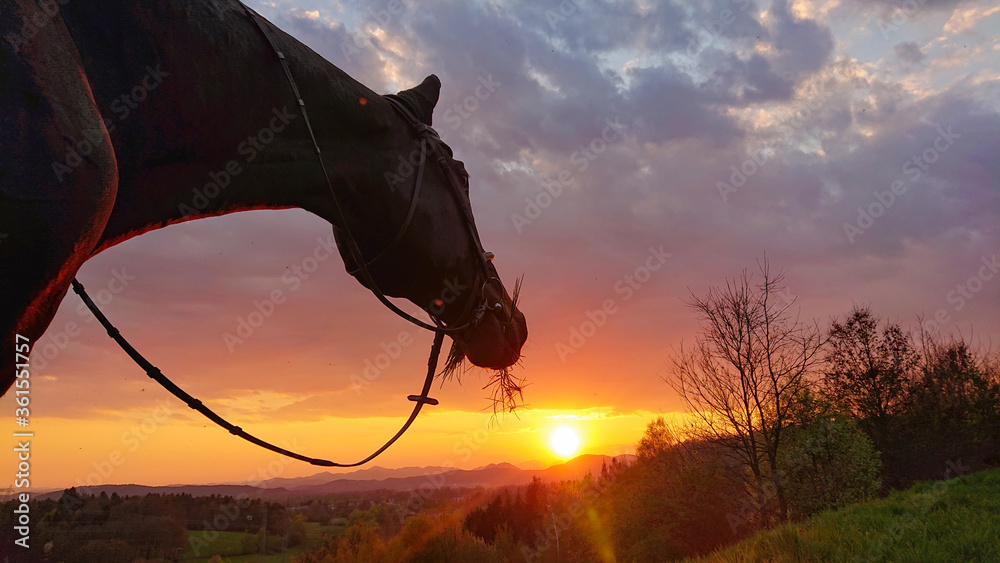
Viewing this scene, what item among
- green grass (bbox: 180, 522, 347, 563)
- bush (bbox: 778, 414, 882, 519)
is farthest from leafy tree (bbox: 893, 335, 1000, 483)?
green grass (bbox: 180, 522, 347, 563)

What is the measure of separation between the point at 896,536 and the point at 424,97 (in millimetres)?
15745

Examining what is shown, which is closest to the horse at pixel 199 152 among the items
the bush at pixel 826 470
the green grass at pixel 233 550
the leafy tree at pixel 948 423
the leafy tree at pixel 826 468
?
the leafy tree at pixel 826 468

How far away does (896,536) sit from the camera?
40.8 feet

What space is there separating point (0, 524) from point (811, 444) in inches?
1537

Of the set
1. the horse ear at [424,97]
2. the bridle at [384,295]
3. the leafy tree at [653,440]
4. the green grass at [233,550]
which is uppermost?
the horse ear at [424,97]

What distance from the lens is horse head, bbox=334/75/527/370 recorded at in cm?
274

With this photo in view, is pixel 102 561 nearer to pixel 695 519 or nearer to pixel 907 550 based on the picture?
pixel 907 550

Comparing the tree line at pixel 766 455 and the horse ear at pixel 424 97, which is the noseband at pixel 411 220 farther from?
the tree line at pixel 766 455

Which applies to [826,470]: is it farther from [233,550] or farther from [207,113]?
[233,550]

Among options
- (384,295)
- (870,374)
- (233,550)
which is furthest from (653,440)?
(384,295)

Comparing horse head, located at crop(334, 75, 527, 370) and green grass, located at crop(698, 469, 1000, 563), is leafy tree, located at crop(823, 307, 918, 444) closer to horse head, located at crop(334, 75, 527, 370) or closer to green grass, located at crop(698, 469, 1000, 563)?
green grass, located at crop(698, 469, 1000, 563)

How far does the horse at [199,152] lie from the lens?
4.54 ft

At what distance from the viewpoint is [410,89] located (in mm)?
3102

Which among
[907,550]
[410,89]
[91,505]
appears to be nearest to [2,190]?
[410,89]
